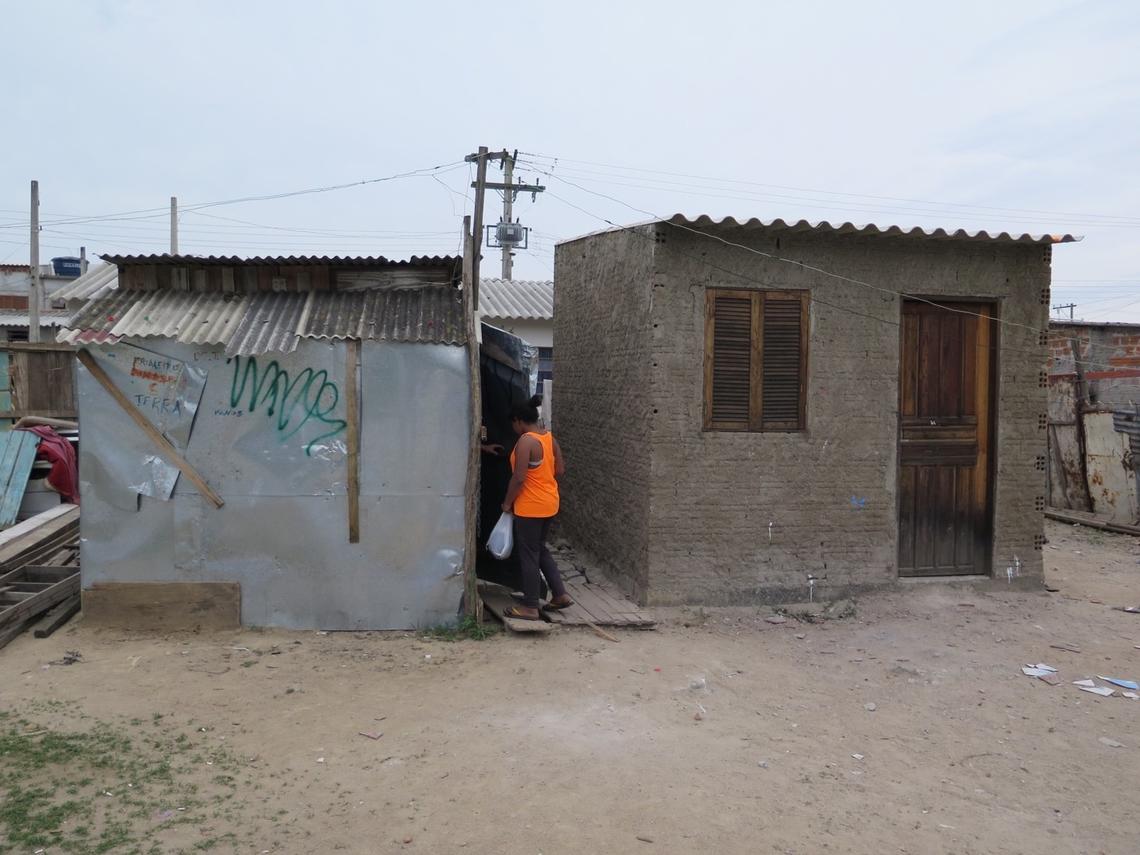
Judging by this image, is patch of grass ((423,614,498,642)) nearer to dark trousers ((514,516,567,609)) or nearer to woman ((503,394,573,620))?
woman ((503,394,573,620))

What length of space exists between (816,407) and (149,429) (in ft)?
17.0

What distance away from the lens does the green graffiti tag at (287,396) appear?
682 cm

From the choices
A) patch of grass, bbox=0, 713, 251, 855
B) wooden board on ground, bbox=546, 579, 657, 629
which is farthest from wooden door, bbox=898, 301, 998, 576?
patch of grass, bbox=0, 713, 251, 855

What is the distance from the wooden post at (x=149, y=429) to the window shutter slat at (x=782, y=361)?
436cm

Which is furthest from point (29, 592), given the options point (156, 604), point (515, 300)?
point (515, 300)

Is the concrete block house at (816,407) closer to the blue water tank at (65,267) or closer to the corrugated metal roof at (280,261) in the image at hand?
the corrugated metal roof at (280,261)

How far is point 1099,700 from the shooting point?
6.12m

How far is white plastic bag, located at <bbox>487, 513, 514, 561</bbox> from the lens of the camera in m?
7.12

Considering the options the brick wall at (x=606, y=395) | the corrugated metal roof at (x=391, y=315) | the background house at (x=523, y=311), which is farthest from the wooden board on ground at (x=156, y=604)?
the background house at (x=523, y=311)

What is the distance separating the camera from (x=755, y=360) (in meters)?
7.77

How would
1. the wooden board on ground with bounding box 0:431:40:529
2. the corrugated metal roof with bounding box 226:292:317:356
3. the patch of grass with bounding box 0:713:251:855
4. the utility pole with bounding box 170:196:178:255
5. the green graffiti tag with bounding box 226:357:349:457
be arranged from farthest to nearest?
1. the utility pole with bounding box 170:196:178:255
2. the wooden board on ground with bounding box 0:431:40:529
3. the green graffiti tag with bounding box 226:357:349:457
4. the corrugated metal roof with bounding box 226:292:317:356
5. the patch of grass with bounding box 0:713:251:855

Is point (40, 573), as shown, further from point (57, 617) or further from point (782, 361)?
point (782, 361)

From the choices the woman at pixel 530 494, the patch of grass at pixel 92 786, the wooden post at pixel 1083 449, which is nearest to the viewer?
the patch of grass at pixel 92 786

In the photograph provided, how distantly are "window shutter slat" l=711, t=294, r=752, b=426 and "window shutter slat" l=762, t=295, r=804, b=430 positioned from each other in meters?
0.16
